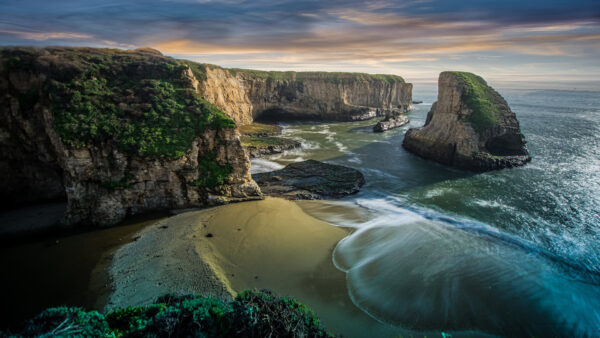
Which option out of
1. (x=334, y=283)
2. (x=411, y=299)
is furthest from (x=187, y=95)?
(x=411, y=299)

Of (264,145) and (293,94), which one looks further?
(293,94)

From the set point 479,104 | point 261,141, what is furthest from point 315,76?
point 479,104

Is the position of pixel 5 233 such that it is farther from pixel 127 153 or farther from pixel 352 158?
pixel 352 158

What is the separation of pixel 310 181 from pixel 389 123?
33495 millimetres

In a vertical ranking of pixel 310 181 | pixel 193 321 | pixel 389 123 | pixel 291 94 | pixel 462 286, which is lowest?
pixel 462 286

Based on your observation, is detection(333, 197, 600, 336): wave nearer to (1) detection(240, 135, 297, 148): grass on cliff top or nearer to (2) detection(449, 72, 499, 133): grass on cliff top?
(2) detection(449, 72, 499, 133): grass on cliff top

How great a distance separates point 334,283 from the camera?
12.7 metres

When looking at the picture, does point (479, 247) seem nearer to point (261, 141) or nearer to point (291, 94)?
point (261, 141)

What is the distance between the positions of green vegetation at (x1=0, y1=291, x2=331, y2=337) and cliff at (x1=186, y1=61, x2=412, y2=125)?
36.0 m

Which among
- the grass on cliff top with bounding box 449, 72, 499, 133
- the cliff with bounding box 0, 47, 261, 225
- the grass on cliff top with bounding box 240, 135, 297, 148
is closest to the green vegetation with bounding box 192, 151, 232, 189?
the cliff with bounding box 0, 47, 261, 225

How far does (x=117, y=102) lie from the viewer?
66.6 ft

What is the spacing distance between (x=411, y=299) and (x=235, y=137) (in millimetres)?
15036

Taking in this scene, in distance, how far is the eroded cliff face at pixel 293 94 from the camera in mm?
47125

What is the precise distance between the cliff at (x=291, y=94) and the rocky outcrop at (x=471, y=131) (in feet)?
93.6
